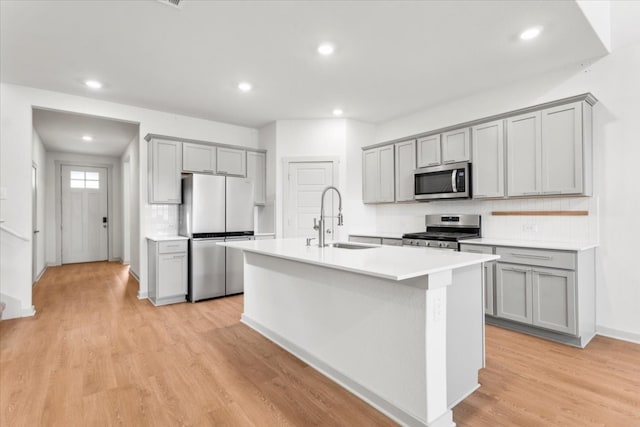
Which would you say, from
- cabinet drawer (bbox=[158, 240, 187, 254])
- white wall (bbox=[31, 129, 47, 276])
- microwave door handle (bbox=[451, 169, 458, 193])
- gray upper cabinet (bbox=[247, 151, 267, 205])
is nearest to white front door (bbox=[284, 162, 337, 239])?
gray upper cabinet (bbox=[247, 151, 267, 205])

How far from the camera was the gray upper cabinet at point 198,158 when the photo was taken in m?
4.68

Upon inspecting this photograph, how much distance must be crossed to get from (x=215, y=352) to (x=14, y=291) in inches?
110

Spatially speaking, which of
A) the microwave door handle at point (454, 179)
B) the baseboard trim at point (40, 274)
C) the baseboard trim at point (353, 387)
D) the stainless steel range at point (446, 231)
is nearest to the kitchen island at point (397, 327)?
the baseboard trim at point (353, 387)

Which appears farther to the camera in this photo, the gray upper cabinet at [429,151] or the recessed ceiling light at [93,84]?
the gray upper cabinet at [429,151]

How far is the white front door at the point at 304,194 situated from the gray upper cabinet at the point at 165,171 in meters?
1.62

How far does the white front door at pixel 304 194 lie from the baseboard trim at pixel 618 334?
11.3ft

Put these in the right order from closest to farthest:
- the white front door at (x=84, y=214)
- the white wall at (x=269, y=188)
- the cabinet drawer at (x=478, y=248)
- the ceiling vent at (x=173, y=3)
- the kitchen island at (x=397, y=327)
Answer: the kitchen island at (x=397, y=327)
the ceiling vent at (x=173, y=3)
the cabinet drawer at (x=478, y=248)
the white wall at (x=269, y=188)
the white front door at (x=84, y=214)

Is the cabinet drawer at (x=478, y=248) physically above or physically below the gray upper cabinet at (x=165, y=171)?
below

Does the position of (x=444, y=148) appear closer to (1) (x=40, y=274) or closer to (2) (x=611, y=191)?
(2) (x=611, y=191)

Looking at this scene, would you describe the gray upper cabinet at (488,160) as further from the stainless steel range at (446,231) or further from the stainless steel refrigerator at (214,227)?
the stainless steel refrigerator at (214,227)

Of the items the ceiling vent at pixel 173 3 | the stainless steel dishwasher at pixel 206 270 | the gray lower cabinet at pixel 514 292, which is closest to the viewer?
the ceiling vent at pixel 173 3

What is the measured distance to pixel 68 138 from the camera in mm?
6234

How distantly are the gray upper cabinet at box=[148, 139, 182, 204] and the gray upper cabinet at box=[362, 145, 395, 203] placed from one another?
2.79m

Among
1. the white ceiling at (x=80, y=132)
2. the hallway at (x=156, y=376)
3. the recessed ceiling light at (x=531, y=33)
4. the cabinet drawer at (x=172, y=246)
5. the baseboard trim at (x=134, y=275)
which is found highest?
the recessed ceiling light at (x=531, y=33)
